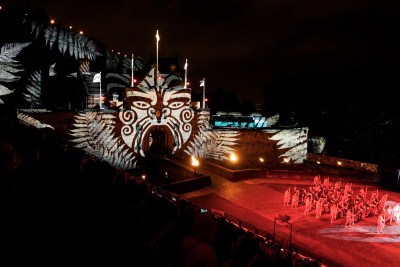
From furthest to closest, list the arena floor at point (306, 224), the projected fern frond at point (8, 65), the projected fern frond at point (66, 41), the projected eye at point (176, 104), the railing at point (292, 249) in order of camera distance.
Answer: the projected fern frond at point (66, 41)
the projected eye at point (176, 104)
the projected fern frond at point (8, 65)
the arena floor at point (306, 224)
the railing at point (292, 249)

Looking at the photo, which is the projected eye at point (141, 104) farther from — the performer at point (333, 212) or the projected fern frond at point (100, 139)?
the performer at point (333, 212)

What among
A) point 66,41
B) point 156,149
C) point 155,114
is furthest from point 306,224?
point 66,41

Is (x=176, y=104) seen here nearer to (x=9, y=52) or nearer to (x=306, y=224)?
(x=9, y=52)

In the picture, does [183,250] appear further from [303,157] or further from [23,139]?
[303,157]

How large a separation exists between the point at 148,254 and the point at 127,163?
63.3 ft

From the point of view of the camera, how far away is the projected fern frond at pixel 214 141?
25953mm

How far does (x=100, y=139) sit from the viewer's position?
22.5m

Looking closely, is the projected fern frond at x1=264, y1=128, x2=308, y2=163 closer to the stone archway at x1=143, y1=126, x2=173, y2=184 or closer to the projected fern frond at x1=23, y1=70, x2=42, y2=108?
the stone archway at x1=143, y1=126, x2=173, y2=184

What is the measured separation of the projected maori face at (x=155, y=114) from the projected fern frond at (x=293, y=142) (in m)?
7.18

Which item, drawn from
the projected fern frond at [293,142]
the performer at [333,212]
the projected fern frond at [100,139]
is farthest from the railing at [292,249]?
the projected fern frond at [293,142]

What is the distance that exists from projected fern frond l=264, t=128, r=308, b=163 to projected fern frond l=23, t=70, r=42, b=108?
63.0ft

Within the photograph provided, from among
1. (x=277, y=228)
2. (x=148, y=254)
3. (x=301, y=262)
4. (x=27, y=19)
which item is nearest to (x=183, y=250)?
(x=148, y=254)

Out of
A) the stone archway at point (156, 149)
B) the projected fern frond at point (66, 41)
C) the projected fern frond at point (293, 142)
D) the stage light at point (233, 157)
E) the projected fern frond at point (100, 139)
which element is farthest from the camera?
the projected fern frond at point (293, 142)

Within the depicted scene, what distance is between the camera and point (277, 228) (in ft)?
39.3
